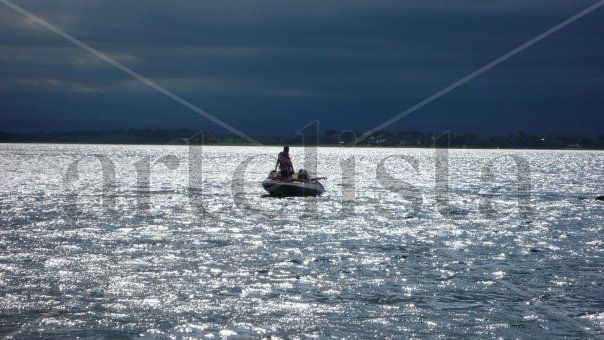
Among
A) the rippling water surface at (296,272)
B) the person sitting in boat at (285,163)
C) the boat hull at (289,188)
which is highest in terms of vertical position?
the person sitting in boat at (285,163)

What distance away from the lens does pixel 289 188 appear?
57594 millimetres

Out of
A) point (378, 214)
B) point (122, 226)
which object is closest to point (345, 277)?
point (122, 226)

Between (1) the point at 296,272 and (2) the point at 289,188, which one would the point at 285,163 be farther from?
(1) the point at 296,272

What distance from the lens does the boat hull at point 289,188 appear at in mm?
57125

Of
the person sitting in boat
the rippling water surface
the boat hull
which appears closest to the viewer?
the rippling water surface

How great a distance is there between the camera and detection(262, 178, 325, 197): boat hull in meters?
57.1

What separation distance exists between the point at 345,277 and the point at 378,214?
78.0 ft

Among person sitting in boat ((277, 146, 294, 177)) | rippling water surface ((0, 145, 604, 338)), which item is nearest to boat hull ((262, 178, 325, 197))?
person sitting in boat ((277, 146, 294, 177))

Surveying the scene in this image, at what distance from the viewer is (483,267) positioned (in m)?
28.4

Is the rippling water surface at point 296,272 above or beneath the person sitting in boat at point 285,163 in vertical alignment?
beneath

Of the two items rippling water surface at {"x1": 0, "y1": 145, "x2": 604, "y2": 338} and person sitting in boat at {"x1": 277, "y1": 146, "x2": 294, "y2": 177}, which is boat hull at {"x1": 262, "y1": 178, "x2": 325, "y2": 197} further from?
rippling water surface at {"x1": 0, "y1": 145, "x2": 604, "y2": 338}

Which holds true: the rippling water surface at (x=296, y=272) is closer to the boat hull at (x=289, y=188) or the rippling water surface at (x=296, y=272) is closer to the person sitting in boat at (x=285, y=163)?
the person sitting in boat at (x=285, y=163)

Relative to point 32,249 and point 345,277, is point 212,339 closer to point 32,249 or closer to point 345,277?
point 345,277

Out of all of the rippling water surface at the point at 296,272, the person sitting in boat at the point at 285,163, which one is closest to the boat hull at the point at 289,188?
the person sitting in boat at the point at 285,163
